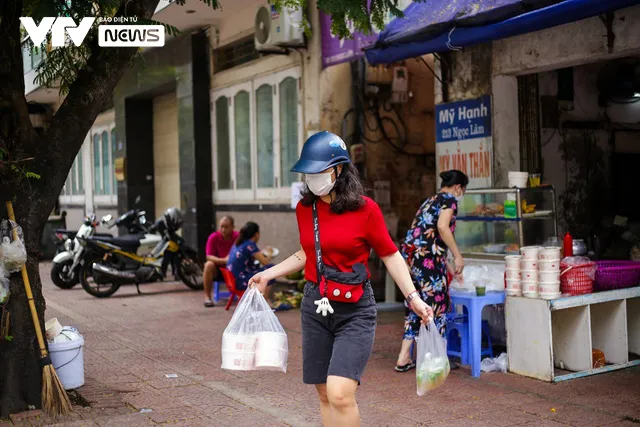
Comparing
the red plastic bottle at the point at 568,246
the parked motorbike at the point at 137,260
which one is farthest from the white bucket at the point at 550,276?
the parked motorbike at the point at 137,260

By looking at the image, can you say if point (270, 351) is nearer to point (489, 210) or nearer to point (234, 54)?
point (489, 210)

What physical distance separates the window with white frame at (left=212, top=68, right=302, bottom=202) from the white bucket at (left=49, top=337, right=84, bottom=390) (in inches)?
275

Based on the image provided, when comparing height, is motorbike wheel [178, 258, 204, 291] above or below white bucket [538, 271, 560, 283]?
below

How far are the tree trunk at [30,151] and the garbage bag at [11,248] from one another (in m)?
0.10

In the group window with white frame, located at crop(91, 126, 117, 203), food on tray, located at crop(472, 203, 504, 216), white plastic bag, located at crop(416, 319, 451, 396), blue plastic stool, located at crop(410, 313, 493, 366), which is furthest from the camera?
window with white frame, located at crop(91, 126, 117, 203)

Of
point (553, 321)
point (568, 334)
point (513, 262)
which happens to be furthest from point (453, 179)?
point (568, 334)

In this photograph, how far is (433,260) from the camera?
6.90 meters

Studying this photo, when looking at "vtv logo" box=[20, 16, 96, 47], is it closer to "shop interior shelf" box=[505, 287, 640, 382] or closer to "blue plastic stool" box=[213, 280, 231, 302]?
"shop interior shelf" box=[505, 287, 640, 382]

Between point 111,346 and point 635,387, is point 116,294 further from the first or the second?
point 635,387

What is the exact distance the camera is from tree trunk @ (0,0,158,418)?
5.91 metres

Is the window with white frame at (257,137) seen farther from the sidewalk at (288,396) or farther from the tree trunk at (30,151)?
the tree trunk at (30,151)

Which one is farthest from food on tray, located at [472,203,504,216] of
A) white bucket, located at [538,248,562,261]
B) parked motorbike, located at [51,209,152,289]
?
parked motorbike, located at [51,209,152,289]

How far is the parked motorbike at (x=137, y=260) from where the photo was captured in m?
12.8

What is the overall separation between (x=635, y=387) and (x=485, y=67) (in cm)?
404
